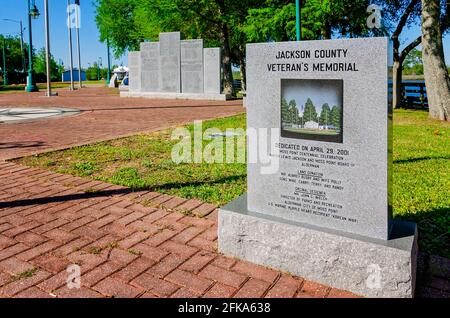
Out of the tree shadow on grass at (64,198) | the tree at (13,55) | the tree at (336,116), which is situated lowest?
the tree shadow on grass at (64,198)

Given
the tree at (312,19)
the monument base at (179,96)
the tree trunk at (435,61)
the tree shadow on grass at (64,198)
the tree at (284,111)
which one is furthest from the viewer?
the monument base at (179,96)

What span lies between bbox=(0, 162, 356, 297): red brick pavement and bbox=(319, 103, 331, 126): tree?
120 centimetres

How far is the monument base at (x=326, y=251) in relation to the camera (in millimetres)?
2814

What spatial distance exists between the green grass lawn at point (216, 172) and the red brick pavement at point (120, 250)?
536mm

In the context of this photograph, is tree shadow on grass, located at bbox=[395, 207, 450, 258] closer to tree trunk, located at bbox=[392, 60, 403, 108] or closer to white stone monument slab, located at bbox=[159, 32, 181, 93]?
tree trunk, located at bbox=[392, 60, 403, 108]

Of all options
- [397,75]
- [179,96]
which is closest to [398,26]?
[397,75]

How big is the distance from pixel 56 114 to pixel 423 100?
52.8ft

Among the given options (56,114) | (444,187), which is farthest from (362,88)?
(56,114)

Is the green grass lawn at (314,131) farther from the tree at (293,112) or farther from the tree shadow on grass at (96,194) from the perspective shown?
the tree shadow on grass at (96,194)

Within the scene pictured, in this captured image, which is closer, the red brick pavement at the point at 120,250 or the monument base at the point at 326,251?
the monument base at the point at 326,251

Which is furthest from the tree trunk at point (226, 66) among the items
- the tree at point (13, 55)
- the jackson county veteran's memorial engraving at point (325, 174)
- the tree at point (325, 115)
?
the tree at point (13, 55)

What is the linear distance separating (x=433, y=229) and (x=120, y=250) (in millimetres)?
2929
